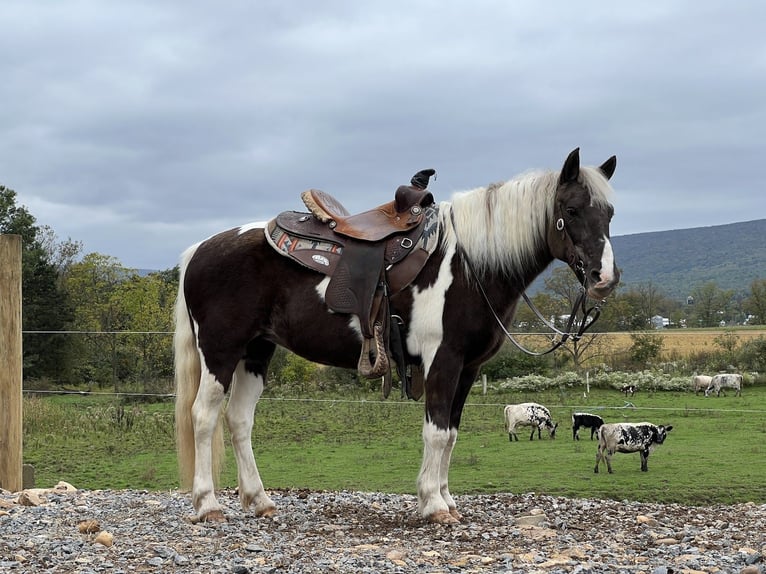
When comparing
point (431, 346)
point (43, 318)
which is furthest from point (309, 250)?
point (43, 318)

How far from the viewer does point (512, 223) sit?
5516 millimetres

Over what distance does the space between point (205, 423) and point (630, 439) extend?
17.1 ft

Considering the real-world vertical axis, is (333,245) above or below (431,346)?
above

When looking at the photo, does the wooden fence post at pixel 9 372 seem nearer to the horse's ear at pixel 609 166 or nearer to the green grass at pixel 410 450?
the green grass at pixel 410 450

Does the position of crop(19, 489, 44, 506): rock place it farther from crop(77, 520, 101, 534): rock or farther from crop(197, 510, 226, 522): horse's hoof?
crop(197, 510, 226, 522): horse's hoof

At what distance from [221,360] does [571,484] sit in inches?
162

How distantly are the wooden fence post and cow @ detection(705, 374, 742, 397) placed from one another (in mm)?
12666

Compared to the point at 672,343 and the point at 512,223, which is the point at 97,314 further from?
the point at 512,223

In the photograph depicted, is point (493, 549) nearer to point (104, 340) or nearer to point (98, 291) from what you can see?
point (104, 340)

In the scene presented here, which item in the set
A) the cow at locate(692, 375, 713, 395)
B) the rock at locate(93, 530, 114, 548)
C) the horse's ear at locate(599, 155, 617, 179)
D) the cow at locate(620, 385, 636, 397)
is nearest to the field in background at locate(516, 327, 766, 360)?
the cow at locate(692, 375, 713, 395)

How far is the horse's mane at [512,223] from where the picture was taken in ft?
17.9

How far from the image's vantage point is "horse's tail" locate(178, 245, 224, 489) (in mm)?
6078

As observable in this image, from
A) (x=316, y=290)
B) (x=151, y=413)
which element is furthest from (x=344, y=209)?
(x=151, y=413)

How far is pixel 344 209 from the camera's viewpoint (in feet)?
20.8
